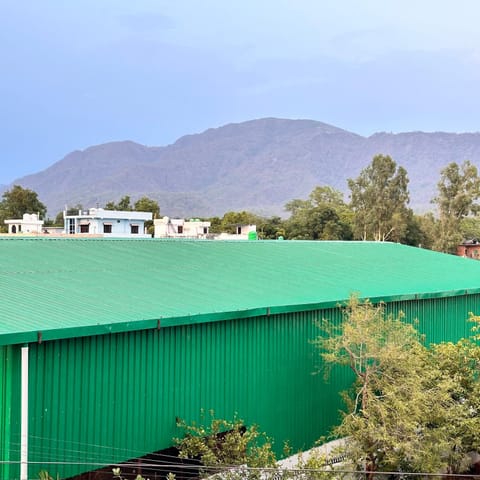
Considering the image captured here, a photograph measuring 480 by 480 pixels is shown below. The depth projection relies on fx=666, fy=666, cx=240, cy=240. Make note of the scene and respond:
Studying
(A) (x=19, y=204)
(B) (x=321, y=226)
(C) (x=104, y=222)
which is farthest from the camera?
(A) (x=19, y=204)

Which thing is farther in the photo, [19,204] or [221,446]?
[19,204]

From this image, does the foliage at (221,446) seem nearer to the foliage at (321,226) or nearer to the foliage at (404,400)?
the foliage at (404,400)

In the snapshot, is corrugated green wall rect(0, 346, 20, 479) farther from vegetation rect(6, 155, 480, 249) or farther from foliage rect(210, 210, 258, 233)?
foliage rect(210, 210, 258, 233)

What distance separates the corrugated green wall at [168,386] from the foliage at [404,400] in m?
0.85

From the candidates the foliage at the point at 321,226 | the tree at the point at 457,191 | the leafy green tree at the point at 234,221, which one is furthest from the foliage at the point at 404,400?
the leafy green tree at the point at 234,221

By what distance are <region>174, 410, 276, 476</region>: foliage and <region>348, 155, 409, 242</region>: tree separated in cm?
5585

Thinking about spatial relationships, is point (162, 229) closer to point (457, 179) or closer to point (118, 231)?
point (118, 231)

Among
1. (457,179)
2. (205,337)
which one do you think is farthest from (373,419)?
(457,179)

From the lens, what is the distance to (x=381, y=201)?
67625 mm

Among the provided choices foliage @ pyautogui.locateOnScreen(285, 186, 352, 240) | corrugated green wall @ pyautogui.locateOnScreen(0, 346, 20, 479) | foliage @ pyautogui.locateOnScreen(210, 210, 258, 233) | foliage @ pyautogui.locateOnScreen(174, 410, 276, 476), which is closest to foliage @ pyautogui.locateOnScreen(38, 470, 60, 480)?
corrugated green wall @ pyautogui.locateOnScreen(0, 346, 20, 479)

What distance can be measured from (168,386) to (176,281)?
8.82 feet

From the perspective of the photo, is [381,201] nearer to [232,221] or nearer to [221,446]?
[232,221]

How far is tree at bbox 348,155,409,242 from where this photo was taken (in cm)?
6488

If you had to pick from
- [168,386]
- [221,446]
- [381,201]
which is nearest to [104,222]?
[381,201]
